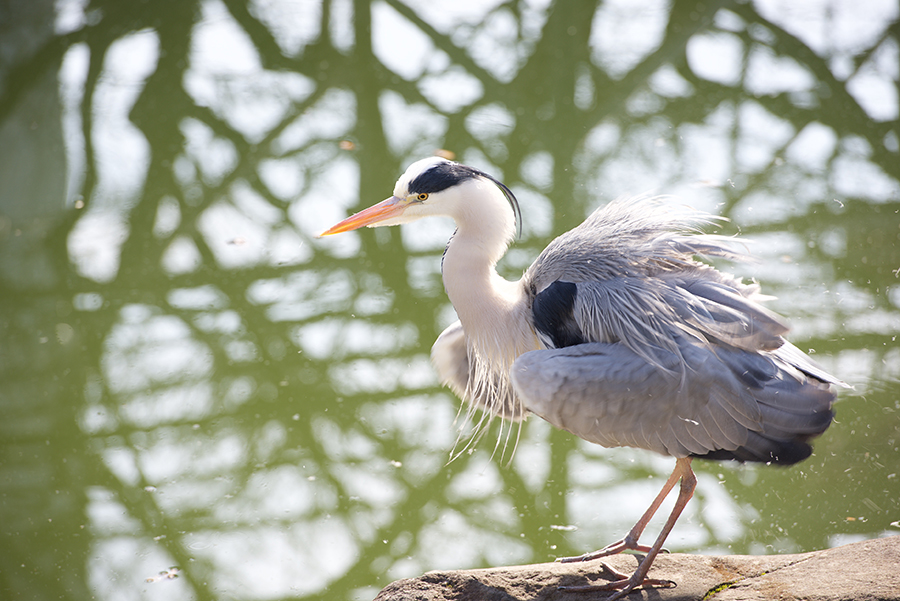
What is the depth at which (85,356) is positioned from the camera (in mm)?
3791

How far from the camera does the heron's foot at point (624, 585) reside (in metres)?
2.26

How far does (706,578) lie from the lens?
232cm

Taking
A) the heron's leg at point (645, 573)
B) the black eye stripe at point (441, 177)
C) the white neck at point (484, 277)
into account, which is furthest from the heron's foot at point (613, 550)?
the black eye stripe at point (441, 177)

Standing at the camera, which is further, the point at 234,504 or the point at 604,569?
the point at 234,504

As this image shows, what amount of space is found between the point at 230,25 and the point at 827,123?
15.5ft

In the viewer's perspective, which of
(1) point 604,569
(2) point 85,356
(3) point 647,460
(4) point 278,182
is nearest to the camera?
(1) point 604,569

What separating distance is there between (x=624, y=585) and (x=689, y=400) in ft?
1.93

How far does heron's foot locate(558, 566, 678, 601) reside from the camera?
7.41ft

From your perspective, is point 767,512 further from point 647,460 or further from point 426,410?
point 426,410

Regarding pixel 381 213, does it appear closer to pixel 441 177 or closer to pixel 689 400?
pixel 441 177

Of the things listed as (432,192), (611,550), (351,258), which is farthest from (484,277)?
(351,258)

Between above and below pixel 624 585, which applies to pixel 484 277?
above

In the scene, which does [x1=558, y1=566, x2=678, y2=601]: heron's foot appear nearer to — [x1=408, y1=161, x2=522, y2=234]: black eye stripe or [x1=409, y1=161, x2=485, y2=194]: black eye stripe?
[x1=408, y1=161, x2=522, y2=234]: black eye stripe

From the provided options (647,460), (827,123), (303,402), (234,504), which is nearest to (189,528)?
(234,504)
